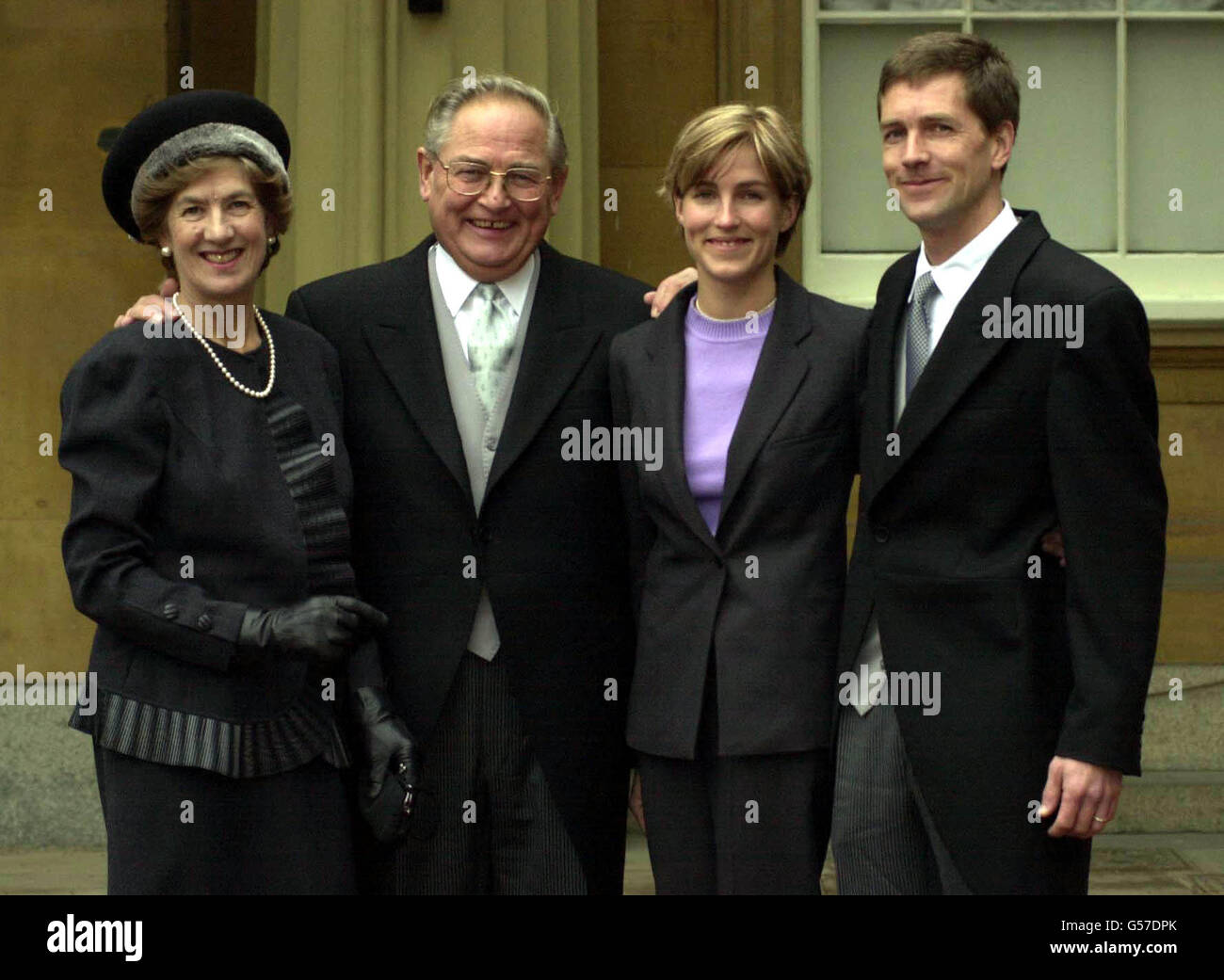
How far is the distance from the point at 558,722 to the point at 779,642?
483 mm

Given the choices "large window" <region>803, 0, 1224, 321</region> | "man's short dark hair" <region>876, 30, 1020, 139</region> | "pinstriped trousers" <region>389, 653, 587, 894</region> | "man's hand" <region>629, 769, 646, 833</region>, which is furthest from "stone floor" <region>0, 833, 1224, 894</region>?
"man's short dark hair" <region>876, 30, 1020, 139</region>

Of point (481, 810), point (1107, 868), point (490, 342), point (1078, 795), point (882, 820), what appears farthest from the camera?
point (1107, 868)

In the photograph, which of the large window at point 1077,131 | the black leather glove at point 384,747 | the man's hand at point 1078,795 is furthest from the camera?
the large window at point 1077,131

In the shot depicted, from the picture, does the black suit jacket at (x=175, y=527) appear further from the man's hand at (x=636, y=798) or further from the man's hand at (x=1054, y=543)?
the man's hand at (x=1054, y=543)

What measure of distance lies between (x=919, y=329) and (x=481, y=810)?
49.6 inches

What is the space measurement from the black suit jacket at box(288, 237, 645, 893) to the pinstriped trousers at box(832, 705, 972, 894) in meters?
0.59

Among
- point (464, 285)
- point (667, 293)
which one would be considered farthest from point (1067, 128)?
point (464, 285)

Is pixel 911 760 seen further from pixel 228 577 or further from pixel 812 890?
pixel 228 577

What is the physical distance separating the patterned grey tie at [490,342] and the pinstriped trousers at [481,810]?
1.77 ft

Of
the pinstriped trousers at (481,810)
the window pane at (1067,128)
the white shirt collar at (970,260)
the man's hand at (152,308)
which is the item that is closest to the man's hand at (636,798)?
the pinstriped trousers at (481,810)

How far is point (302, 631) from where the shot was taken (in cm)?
310

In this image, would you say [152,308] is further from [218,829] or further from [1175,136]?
[1175,136]

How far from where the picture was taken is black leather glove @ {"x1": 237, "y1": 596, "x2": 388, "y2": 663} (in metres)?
3.10

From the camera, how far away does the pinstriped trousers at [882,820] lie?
126 inches
